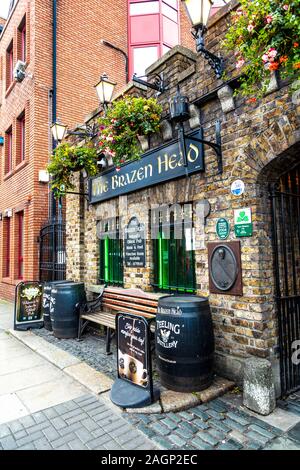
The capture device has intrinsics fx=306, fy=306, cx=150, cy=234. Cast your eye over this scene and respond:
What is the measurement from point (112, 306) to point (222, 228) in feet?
8.81

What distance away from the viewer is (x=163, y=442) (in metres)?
2.64

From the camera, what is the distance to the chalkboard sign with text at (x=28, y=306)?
6562mm

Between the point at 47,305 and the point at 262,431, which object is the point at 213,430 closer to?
the point at 262,431

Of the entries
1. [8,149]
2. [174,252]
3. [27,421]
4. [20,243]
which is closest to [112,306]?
[174,252]

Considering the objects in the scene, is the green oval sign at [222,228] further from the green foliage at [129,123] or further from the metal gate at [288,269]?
the green foliage at [129,123]

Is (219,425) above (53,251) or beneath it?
beneath

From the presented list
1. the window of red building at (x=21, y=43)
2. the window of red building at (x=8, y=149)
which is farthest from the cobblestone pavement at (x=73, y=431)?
the window of red building at (x=21, y=43)

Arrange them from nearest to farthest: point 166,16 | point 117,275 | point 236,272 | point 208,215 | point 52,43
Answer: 1. point 236,272
2. point 208,215
3. point 117,275
4. point 52,43
5. point 166,16

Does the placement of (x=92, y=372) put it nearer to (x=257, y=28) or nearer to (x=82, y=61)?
(x=257, y=28)

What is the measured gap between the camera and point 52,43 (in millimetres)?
9258

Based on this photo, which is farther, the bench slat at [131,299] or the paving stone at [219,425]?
the bench slat at [131,299]
